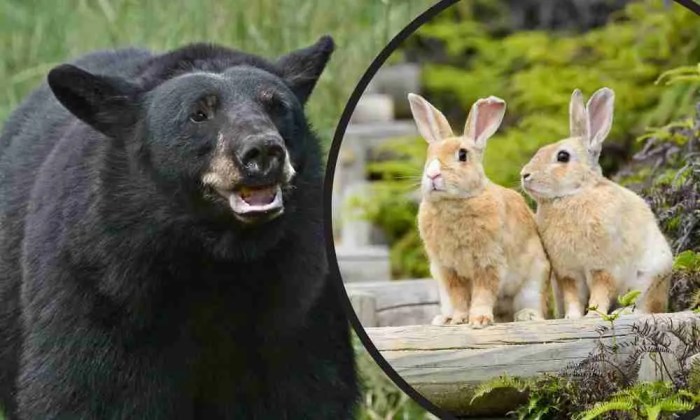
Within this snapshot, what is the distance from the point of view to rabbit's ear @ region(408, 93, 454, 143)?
321 cm

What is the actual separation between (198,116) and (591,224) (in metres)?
0.96

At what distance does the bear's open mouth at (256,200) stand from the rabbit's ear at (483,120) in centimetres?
46

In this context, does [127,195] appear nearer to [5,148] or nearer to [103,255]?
[103,255]

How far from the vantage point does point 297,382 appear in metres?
3.64

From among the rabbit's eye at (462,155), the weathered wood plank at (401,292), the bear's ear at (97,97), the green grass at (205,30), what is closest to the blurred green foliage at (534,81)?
the weathered wood plank at (401,292)

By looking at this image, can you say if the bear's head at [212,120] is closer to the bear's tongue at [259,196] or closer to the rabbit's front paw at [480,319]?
the bear's tongue at [259,196]

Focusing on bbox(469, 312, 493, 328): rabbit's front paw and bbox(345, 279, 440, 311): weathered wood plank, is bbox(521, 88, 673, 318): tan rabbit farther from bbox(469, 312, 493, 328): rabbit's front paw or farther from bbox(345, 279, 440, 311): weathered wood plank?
bbox(345, 279, 440, 311): weathered wood plank

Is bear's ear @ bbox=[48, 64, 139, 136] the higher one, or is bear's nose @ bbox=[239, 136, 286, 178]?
bear's ear @ bbox=[48, 64, 139, 136]

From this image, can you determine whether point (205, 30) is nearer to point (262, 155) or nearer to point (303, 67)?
point (303, 67)

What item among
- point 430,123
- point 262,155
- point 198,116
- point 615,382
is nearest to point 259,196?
point 262,155

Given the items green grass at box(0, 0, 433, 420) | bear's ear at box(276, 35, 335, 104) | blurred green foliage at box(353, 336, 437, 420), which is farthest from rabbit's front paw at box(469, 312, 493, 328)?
green grass at box(0, 0, 433, 420)

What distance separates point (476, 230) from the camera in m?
3.24

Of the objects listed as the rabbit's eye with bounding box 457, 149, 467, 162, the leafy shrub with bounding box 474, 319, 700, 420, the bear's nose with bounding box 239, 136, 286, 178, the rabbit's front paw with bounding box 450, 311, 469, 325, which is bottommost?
the leafy shrub with bounding box 474, 319, 700, 420

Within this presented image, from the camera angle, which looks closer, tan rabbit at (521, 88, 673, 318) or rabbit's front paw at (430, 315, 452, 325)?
tan rabbit at (521, 88, 673, 318)
